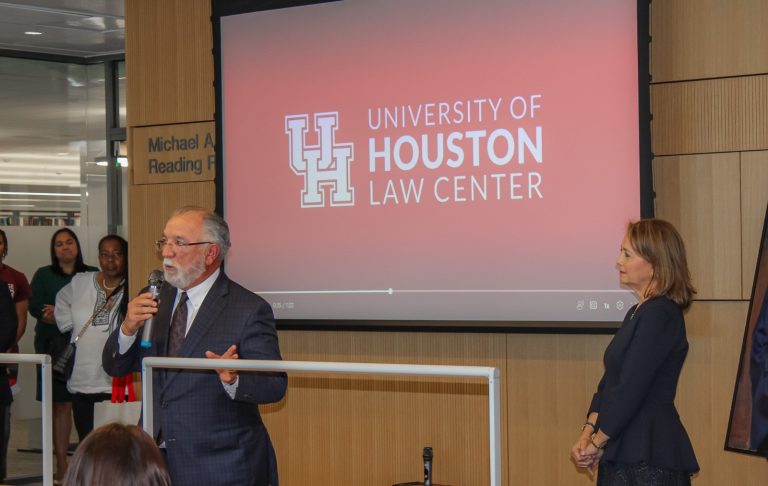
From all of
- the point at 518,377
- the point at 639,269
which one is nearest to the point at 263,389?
the point at 639,269

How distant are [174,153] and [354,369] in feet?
10.5

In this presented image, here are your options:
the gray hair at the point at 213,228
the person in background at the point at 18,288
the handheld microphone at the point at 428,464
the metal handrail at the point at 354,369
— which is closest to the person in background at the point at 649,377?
the metal handrail at the point at 354,369

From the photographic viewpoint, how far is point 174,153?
586cm

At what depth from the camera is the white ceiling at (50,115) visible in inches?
324

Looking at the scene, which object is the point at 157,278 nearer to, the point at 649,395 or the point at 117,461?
the point at 649,395

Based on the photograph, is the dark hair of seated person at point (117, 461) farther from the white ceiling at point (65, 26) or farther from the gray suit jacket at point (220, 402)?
the white ceiling at point (65, 26)

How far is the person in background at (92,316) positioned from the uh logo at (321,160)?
1.61m

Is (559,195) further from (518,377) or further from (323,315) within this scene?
(323,315)

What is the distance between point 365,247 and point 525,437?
119 cm

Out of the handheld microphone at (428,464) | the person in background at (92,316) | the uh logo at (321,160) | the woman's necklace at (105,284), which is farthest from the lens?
the woman's necklace at (105,284)

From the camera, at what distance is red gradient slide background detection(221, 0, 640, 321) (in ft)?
15.2

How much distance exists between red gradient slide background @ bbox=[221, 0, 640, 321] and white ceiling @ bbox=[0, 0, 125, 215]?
9.01ft

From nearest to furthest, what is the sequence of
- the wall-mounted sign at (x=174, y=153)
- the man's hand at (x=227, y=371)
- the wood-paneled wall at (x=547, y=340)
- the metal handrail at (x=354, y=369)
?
the metal handrail at (x=354, y=369), the man's hand at (x=227, y=371), the wood-paneled wall at (x=547, y=340), the wall-mounted sign at (x=174, y=153)

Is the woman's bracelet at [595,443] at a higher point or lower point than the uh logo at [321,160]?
lower
